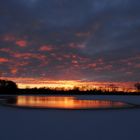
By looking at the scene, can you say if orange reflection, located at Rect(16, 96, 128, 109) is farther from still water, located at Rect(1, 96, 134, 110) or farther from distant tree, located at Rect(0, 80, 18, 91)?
distant tree, located at Rect(0, 80, 18, 91)

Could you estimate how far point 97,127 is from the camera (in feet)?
32.3

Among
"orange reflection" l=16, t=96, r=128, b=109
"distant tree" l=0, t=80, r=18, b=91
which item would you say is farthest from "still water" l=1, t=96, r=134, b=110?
"distant tree" l=0, t=80, r=18, b=91

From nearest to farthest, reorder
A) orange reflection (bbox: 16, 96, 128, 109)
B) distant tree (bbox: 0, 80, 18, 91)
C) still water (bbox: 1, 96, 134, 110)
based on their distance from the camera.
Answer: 1. still water (bbox: 1, 96, 134, 110)
2. orange reflection (bbox: 16, 96, 128, 109)
3. distant tree (bbox: 0, 80, 18, 91)

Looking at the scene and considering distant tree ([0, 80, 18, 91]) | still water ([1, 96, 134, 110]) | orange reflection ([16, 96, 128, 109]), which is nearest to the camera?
still water ([1, 96, 134, 110])

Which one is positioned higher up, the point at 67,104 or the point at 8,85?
the point at 8,85

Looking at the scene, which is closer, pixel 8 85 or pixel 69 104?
pixel 69 104

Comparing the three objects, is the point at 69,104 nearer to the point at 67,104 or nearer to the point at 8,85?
the point at 67,104

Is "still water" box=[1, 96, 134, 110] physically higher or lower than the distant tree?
lower

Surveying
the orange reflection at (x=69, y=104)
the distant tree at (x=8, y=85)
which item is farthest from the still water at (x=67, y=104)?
the distant tree at (x=8, y=85)

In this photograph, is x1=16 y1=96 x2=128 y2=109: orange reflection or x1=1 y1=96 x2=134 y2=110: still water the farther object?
x1=16 y1=96 x2=128 y2=109: orange reflection

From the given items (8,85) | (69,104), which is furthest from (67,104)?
(8,85)

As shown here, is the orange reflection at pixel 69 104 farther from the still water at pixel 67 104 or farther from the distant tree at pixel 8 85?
the distant tree at pixel 8 85

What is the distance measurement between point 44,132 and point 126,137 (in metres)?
2.65

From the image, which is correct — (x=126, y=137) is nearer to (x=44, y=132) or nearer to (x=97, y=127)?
(x=97, y=127)
